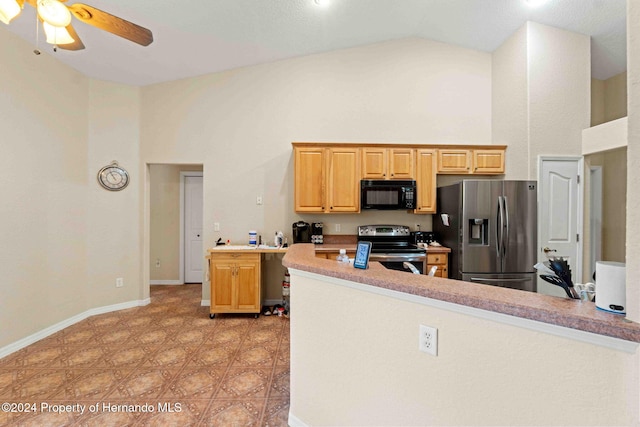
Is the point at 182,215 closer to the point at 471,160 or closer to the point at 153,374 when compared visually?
the point at 153,374

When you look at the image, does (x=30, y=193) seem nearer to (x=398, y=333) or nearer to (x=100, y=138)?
(x=100, y=138)

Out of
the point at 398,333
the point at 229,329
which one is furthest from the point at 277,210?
the point at 398,333

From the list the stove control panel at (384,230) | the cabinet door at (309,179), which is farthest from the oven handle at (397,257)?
the cabinet door at (309,179)

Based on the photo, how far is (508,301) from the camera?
0.97 m

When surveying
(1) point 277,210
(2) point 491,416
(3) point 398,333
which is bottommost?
(2) point 491,416

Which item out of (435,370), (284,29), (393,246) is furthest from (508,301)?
(284,29)

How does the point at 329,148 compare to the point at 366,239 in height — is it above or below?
above

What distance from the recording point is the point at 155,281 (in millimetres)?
5172

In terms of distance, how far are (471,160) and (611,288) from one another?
11.5 ft

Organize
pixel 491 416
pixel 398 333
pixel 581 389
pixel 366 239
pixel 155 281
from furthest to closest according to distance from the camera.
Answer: pixel 155 281, pixel 366 239, pixel 398 333, pixel 491 416, pixel 581 389

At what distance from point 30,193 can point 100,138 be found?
1163mm

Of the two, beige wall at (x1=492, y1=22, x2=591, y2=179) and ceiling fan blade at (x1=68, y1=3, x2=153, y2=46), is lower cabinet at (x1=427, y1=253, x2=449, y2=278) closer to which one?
beige wall at (x1=492, y1=22, x2=591, y2=179)

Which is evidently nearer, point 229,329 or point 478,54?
point 229,329

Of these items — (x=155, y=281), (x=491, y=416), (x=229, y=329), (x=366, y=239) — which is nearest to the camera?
(x=491, y=416)
